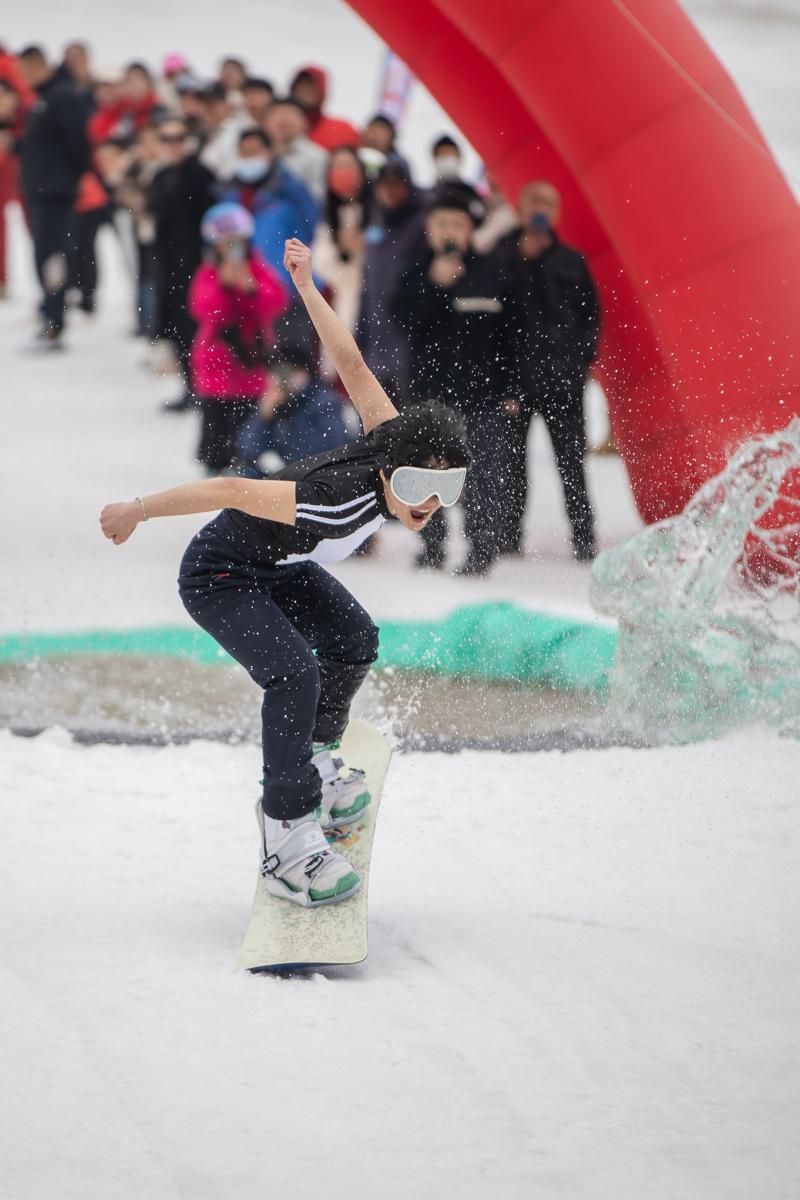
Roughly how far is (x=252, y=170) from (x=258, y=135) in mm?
221

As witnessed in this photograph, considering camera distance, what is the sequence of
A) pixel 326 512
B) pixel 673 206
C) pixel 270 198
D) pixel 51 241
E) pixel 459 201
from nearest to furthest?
pixel 326 512 < pixel 673 206 < pixel 459 201 < pixel 270 198 < pixel 51 241

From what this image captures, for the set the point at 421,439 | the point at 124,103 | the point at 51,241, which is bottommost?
the point at 51,241

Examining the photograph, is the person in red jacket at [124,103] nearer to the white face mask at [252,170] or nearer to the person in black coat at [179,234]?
the person in black coat at [179,234]

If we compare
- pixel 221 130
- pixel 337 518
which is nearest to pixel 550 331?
pixel 337 518

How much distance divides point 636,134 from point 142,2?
640 inches

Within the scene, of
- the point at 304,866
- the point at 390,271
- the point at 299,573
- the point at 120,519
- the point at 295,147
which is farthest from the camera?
the point at 295,147

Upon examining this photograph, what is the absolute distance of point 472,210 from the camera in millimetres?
7930

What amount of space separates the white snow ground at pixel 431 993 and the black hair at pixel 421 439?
3.70 ft

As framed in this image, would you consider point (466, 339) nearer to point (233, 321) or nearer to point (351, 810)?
point (233, 321)

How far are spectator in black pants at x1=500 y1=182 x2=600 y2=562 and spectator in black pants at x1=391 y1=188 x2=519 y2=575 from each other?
0.08 metres

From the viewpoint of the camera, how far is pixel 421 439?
3.47 m

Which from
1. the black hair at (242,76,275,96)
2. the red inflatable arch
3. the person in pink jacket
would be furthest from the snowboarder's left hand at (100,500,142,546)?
the black hair at (242,76,275,96)

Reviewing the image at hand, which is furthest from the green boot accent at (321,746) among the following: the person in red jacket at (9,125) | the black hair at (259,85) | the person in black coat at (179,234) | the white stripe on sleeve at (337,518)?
the person in red jacket at (9,125)

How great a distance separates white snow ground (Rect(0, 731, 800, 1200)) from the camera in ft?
9.05
